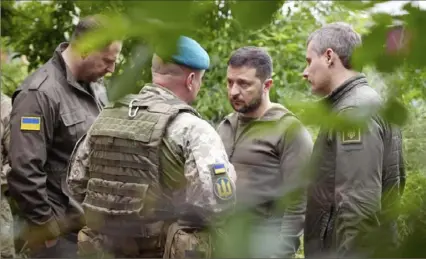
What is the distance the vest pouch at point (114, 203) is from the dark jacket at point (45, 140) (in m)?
0.64

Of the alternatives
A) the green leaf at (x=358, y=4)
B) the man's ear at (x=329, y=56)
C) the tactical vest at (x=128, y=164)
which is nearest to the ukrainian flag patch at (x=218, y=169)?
the tactical vest at (x=128, y=164)

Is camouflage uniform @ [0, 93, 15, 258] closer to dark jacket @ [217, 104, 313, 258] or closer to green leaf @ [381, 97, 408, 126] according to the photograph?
dark jacket @ [217, 104, 313, 258]

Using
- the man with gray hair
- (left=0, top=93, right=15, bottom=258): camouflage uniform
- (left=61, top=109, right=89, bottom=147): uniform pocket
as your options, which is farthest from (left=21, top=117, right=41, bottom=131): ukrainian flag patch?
the man with gray hair

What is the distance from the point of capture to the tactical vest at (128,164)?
3.19 meters

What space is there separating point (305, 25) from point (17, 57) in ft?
7.13

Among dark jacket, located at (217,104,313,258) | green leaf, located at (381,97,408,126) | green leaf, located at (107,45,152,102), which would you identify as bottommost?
dark jacket, located at (217,104,313,258)

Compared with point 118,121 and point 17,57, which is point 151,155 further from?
point 17,57

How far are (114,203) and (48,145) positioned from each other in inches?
35.7

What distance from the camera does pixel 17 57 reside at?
19.9 feet

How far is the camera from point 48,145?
4070 mm

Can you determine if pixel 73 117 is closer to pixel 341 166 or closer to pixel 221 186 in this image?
pixel 221 186

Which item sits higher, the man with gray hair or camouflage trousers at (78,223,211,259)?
the man with gray hair

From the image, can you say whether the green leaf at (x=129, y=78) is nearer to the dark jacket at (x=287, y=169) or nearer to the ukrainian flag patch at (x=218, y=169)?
the dark jacket at (x=287, y=169)

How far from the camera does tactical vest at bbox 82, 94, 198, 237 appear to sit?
319 centimetres
